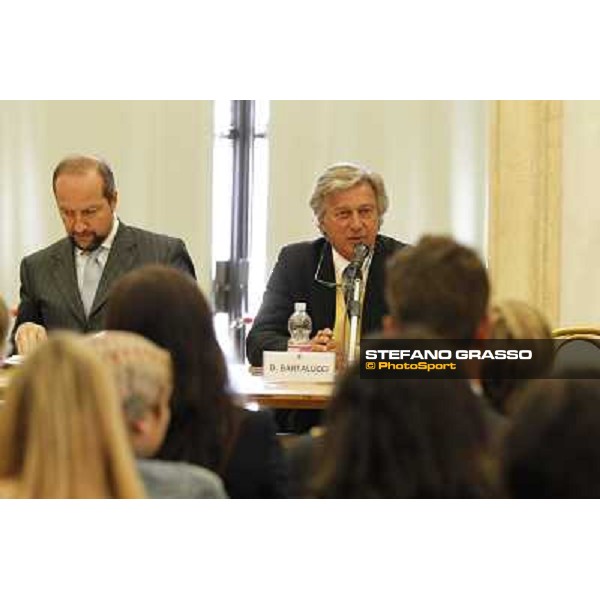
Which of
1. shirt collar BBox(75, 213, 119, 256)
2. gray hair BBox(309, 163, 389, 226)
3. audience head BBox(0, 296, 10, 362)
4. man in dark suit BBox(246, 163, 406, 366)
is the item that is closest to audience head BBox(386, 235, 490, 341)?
man in dark suit BBox(246, 163, 406, 366)

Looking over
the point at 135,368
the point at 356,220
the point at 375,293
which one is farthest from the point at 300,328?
the point at 135,368

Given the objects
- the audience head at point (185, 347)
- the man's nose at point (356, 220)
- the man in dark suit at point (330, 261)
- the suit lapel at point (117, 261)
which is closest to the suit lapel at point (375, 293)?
the man in dark suit at point (330, 261)

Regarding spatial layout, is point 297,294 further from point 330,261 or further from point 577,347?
point 577,347

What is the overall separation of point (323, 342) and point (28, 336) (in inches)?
22.8

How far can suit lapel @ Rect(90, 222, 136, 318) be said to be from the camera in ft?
7.39

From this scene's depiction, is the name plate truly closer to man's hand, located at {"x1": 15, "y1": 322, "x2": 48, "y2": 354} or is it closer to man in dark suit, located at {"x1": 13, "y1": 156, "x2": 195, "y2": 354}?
man in dark suit, located at {"x1": 13, "y1": 156, "x2": 195, "y2": 354}

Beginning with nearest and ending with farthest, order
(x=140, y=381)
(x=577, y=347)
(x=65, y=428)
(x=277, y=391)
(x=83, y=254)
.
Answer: (x=65, y=428) < (x=140, y=381) < (x=83, y=254) < (x=577, y=347) < (x=277, y=391)

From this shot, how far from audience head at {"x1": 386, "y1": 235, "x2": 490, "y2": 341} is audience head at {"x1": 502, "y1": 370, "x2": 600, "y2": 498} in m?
0.14

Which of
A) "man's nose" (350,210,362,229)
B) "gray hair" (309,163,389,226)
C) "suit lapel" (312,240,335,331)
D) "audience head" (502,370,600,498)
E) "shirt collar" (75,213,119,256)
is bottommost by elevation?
"audience head" (502,370,600,498)

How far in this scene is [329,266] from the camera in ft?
8.13

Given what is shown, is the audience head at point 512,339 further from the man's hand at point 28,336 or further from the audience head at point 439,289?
the man's hand at point 28,336

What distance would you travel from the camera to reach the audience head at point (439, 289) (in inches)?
82.2
